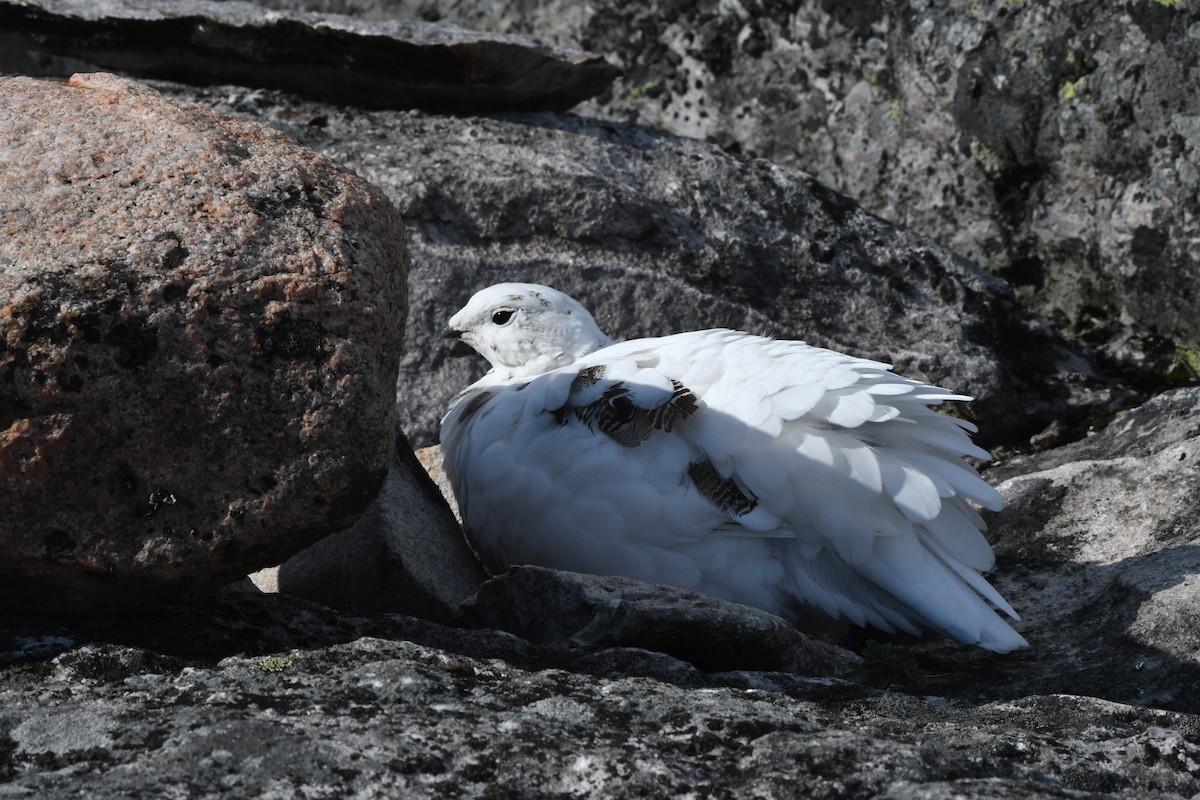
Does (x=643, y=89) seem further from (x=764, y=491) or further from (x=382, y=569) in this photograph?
(x=382, y=569)

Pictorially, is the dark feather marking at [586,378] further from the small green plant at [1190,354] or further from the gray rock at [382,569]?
the small green plant at [1190,354]

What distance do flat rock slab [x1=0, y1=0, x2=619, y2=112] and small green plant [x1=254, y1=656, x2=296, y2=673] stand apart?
410 centimetres

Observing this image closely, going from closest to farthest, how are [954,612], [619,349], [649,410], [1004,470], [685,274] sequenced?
[954,612] < [649,410] < [619,349] < [1004,470] < [685,274]

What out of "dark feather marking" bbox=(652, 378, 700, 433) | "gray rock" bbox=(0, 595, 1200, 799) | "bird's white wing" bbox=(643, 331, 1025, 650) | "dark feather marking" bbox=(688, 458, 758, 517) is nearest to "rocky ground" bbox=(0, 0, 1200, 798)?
"gray rock" bbox=(0, 595, 1200, 799)

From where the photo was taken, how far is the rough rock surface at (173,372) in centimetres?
264

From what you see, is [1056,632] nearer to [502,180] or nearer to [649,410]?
[649,410]

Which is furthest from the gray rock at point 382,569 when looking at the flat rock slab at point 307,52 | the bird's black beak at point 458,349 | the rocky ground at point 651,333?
the flat rock slab at point 307,52

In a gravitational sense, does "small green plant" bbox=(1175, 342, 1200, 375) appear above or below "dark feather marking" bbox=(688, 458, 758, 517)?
above

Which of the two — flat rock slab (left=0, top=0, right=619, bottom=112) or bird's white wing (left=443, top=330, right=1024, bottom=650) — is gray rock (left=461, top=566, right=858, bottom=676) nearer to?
bird's white wing (left=443, top=330, right=1024, bottom=650)

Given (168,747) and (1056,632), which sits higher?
(168,747)

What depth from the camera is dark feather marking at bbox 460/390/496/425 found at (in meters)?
4.95

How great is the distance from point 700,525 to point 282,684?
197cm

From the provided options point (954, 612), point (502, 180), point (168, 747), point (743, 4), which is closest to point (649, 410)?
point (954, 612)

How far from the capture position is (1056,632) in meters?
4.14
